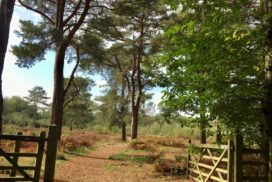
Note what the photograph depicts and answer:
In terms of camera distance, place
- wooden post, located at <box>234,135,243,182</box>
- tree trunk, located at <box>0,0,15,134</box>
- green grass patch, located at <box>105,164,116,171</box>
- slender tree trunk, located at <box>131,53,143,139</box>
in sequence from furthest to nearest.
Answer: slender tree trunk, located at <box>131,53,143,139</box>
green grass patch, located at <box>105,164,116,171</box>
tree trunk, located at <box>0,0,15,134</box>
wooden post, located at <box>234,135,243,182</box>

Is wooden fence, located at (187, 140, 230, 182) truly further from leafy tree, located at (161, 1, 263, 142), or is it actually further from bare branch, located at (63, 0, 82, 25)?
bare branch, located at (63, 0, 82, 25)

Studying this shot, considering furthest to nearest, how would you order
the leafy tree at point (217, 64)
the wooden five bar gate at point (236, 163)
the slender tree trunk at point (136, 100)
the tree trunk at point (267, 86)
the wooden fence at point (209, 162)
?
the slender tree trunk at point (136, 100) < the wooden fence at point (209, 162) < the wooden five bar gate at point (236, 163) < the tree trunk at point (267, 86) < the leafy tree at point (217, 64)

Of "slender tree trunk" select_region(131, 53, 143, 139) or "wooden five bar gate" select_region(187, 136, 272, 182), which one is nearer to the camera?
"wooden five bar gate" select_region(187, 136, 272, 182)

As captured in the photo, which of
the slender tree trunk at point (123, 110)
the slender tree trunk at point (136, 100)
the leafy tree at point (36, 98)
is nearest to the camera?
the slender tree trunk at point (136, 100)

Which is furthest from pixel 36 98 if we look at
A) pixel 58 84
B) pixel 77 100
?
pixel 58 84

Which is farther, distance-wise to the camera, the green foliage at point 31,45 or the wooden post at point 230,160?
the green foliage at point 31,45

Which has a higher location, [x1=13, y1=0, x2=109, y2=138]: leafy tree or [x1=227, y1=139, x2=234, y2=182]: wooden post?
[x1=13, y1=0, x2=109, y2=138]: leafy tree

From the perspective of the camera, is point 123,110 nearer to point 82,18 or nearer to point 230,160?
point 82,18

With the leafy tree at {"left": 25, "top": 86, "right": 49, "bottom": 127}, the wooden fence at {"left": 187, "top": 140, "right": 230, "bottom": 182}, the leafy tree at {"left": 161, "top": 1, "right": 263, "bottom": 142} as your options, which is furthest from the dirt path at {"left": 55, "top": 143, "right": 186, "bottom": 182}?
the leafy tree at {"left": 25, "top": 86, "right": 49, "bottom": 127}

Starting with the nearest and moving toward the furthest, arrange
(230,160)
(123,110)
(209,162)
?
(230,160) → (209,162) → (123,110)

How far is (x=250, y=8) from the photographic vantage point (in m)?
7.70

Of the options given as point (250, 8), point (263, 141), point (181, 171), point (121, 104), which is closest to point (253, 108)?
point (263, 141)

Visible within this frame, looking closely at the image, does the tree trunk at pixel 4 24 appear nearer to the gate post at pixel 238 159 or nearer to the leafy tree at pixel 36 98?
the gate post at pixel 238 159

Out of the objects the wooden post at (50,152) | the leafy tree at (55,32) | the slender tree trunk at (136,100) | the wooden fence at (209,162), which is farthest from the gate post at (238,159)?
the slender tree trunk at (136,100)
